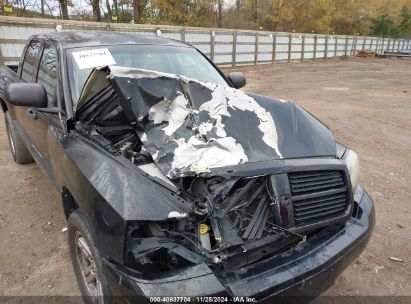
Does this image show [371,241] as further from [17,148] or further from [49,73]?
[17,148]

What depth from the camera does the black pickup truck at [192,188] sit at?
1743 millimetres

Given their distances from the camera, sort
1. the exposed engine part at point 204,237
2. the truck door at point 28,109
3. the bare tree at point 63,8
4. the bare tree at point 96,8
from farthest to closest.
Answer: the bare tree at point 96,8 → the bare tree at point 63,8 → the truck door at point 28,109 → the exposed engine part at point 204,237

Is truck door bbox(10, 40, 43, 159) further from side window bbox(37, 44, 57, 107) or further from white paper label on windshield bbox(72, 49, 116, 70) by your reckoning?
white paper label on windshield bbox(72, 49, 116, 70)

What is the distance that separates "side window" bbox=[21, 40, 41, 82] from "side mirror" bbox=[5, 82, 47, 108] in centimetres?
128

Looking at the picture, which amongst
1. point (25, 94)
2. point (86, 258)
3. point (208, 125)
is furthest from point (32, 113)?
point (208, 125)

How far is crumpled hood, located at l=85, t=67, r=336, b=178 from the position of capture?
216 centimetres

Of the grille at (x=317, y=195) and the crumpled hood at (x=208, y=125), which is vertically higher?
the crumpled hood at (x=208, y=125)

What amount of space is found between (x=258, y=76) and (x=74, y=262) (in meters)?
16.2

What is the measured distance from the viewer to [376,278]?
111 inches

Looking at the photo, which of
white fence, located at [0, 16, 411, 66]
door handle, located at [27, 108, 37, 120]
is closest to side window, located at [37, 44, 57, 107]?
door handle, located at [27, 108, 37, 120]

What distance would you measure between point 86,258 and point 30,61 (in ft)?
9.29

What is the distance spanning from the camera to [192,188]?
2.05 m

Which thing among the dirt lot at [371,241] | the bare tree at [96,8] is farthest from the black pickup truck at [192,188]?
the bare tree at [96,8]

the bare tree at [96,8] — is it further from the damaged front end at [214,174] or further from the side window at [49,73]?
the damaged front end at [214,174]
